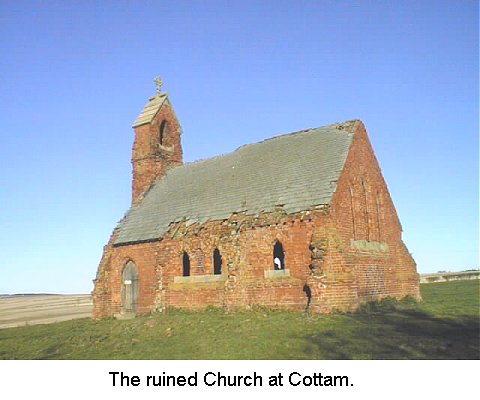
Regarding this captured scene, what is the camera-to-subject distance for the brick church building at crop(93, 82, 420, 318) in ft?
57.5

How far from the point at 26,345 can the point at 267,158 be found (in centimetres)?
1449

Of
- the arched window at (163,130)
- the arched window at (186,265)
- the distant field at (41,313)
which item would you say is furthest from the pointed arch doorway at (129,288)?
the arched window at (163,130)

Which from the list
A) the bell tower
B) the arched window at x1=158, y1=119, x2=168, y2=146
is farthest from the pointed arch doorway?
the arched window at x1=158, y1=119, x2=168, y2=146

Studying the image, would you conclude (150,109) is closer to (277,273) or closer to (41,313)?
(277,273)

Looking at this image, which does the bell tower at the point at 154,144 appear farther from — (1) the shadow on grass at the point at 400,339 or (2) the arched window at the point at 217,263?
(1) the shadow on grass at the point at 400,339

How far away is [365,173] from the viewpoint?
21188 mm

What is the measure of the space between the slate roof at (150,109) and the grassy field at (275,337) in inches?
648

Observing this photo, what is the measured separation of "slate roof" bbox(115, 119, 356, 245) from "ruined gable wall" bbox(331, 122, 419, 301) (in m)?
0.96

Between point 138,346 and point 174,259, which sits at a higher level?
point 174,259

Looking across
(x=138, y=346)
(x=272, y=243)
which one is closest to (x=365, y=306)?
(x=272, y=243)

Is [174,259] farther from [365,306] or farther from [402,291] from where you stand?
[402,291]

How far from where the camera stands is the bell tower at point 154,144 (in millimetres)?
30844

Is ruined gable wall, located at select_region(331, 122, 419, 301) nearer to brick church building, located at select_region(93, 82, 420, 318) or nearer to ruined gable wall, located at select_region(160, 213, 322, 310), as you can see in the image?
brick church building, located at select_region(93, 82, 420, 318)

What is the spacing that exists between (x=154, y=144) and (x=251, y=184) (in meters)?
11.9
